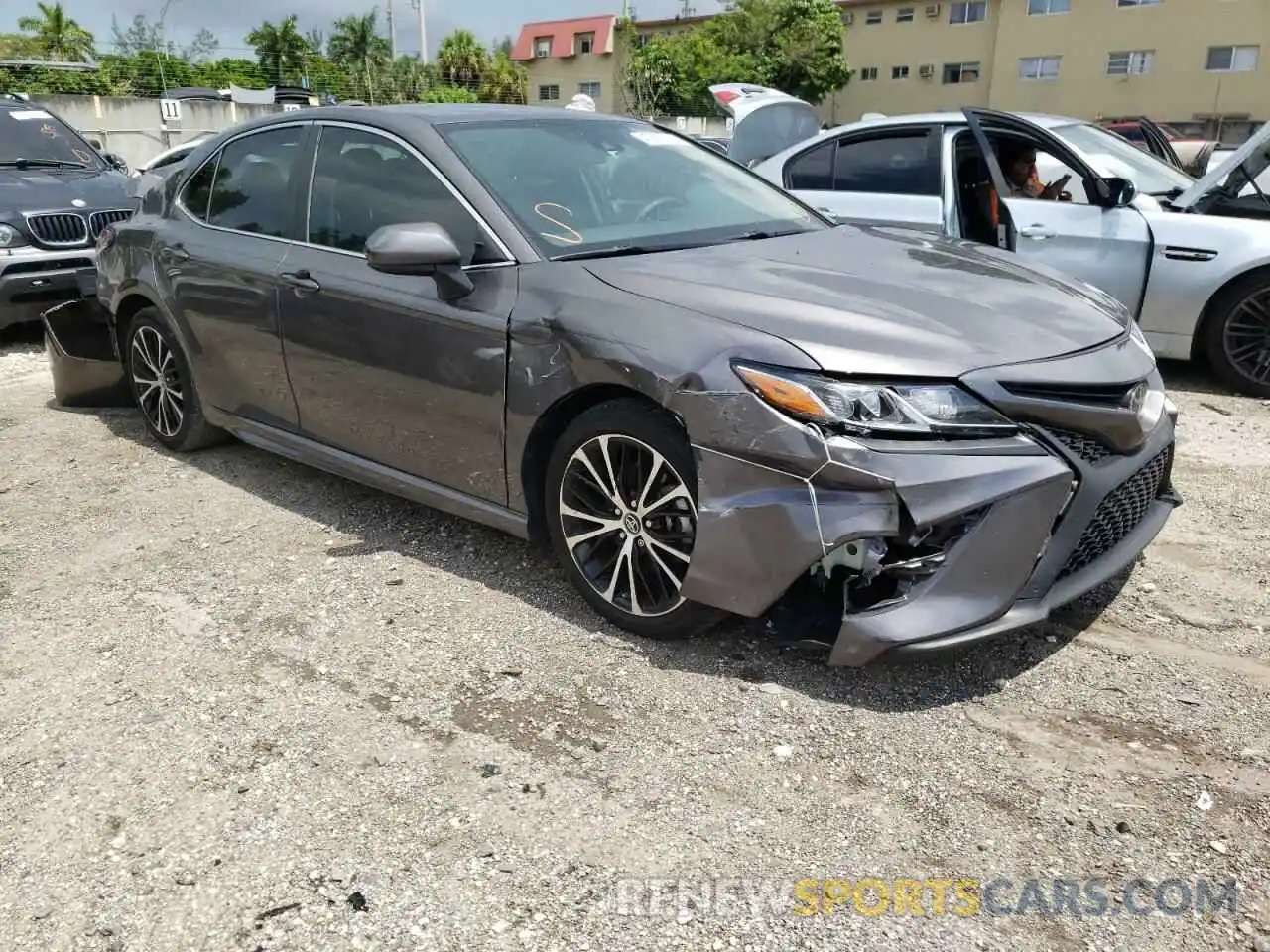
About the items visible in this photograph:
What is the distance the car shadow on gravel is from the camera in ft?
9.95

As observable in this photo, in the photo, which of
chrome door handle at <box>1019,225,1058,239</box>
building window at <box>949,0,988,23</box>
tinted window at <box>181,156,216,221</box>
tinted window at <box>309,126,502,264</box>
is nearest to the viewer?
tinted window at <box>309,126,502,264</box>

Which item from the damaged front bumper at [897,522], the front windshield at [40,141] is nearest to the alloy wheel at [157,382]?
the damaged front bumper at [897,522]

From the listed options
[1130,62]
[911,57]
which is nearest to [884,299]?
[1130,62]

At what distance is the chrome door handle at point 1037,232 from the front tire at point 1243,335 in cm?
100

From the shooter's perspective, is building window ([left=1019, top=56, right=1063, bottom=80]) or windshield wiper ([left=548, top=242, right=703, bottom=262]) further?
building window ([left=1019, top=56, right=1063, bottom=80])

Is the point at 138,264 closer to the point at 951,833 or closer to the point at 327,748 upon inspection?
the point at 327,748

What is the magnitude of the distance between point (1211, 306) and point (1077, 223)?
904 mm

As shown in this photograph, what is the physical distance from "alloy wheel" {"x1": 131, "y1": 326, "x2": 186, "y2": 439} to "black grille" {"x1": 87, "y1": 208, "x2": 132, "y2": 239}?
11.3 feet

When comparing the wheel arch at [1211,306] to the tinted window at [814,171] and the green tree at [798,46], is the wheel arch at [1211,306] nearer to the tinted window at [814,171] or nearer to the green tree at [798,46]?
the tinted window at [814,171]

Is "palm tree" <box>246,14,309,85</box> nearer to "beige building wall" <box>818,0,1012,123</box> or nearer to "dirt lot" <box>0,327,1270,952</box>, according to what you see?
"beige building wall" <box>818,0,1012,123</box>

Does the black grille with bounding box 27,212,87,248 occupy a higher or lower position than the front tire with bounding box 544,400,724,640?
higher

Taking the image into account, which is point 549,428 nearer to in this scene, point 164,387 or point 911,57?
point 164,387

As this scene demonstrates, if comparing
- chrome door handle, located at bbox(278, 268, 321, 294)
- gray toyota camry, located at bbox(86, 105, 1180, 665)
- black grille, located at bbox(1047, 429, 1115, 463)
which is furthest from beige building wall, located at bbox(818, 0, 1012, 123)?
black grille, located at bbox(1047, 429, 1115, 463)

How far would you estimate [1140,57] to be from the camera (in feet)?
125
